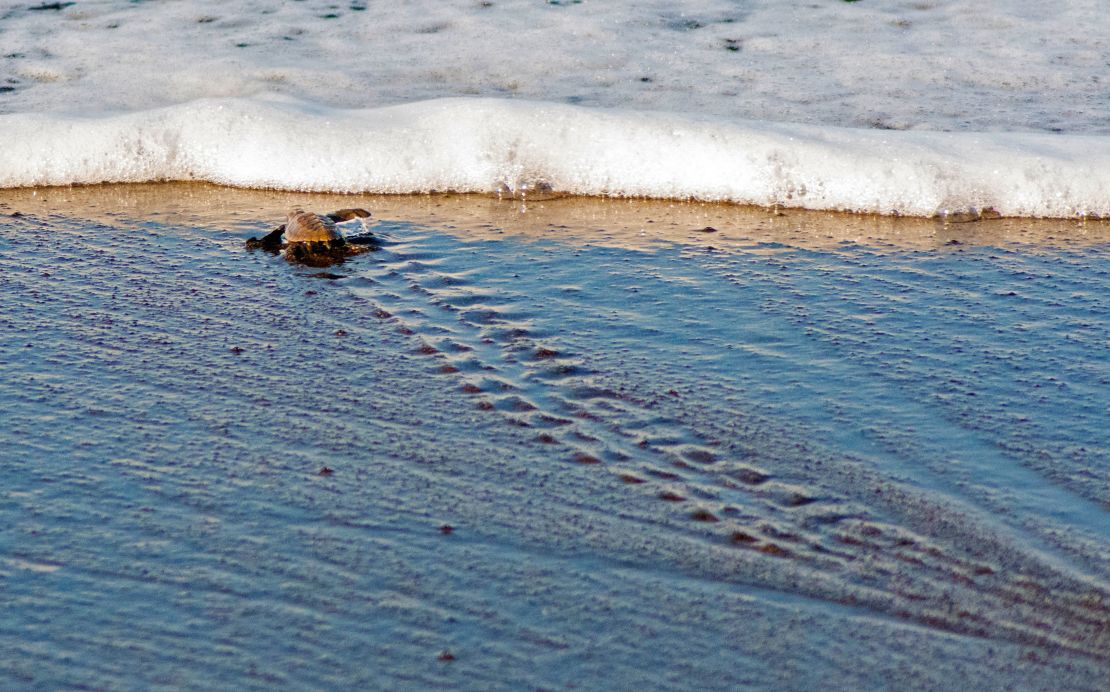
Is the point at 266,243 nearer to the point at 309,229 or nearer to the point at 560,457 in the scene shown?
the point at 309,229

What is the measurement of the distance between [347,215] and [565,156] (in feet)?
3.05

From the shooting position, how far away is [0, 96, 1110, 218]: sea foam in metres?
4.82

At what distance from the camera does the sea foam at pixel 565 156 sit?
190 inches

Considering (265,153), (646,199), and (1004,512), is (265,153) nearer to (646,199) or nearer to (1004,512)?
(646,199)

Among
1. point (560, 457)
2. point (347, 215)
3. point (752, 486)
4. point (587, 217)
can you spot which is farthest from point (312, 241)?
point (752, 486)

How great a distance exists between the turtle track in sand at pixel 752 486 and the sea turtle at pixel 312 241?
0.39m

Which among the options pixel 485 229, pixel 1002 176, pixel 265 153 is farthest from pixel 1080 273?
pixel 265 153

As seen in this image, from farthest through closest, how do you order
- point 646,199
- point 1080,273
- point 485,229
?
1. point 646,199
2. point 485,229
3. point 1080,273

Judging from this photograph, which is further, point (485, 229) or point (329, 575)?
point (485, 229)

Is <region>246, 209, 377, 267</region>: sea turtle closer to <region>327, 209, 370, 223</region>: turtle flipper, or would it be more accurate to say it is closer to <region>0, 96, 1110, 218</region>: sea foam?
<region>327, 209, 370, 223</region>: turtle flipper

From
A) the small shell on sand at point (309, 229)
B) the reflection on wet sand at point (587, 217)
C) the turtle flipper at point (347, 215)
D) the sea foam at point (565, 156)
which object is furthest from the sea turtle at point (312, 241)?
the sea foam at point (565, 156)

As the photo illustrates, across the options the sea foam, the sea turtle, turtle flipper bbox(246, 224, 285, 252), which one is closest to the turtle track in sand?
the sea turtle

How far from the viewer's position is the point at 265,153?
5.15 m

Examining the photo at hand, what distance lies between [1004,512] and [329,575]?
1402 mm
